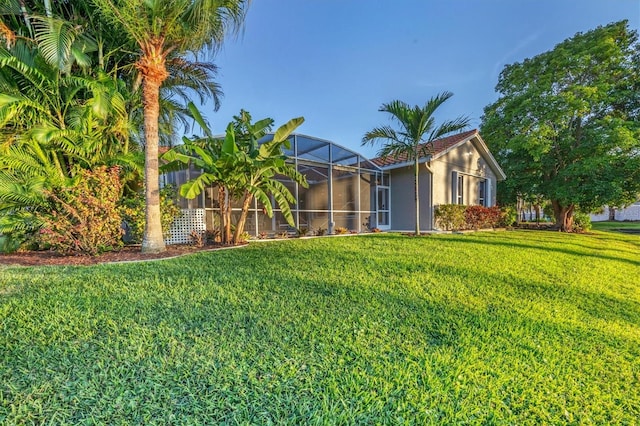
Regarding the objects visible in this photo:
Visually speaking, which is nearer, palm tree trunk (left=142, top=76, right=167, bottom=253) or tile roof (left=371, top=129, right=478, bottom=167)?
palm tree trunk (left=142, top=76, right=167, bottom=253)

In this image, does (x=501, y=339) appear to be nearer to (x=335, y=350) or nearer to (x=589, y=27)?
(x=335, y=350)

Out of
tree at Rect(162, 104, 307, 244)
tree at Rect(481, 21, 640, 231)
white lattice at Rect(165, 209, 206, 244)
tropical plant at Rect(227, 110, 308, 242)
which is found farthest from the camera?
tree at Rect(481, 21, 640, 231)

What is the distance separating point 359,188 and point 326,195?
5.70ft

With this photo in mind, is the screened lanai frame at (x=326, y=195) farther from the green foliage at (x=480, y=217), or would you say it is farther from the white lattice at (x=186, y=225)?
the green foliage at (x=480, y=217)

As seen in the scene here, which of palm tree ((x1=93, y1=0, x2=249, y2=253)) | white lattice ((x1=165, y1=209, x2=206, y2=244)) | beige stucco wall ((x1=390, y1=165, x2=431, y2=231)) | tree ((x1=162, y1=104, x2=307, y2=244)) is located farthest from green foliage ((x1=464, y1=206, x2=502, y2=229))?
palm tree ((x1=93, y1=0, x2=249, y2=253))

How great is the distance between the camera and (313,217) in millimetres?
12859

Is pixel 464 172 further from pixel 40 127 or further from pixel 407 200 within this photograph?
pixel 40 127

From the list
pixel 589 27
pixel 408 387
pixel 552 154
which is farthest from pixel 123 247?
pixel 589 27

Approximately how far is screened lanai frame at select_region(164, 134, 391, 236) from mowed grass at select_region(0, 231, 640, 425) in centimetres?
571

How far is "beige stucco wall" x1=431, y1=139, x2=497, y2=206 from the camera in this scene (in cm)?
1419

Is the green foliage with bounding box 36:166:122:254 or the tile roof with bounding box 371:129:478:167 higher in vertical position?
the tile roof with bounding box 371:129:478:167

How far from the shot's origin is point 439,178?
14.2 metres

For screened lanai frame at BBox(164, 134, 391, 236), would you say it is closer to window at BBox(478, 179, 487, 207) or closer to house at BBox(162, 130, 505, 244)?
house at BBox(162, 130, 505, 244)

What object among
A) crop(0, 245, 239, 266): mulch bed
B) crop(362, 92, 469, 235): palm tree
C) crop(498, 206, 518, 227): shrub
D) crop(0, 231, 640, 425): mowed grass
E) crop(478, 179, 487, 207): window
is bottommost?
crop(0, 231, 640, 425): mowed grass
